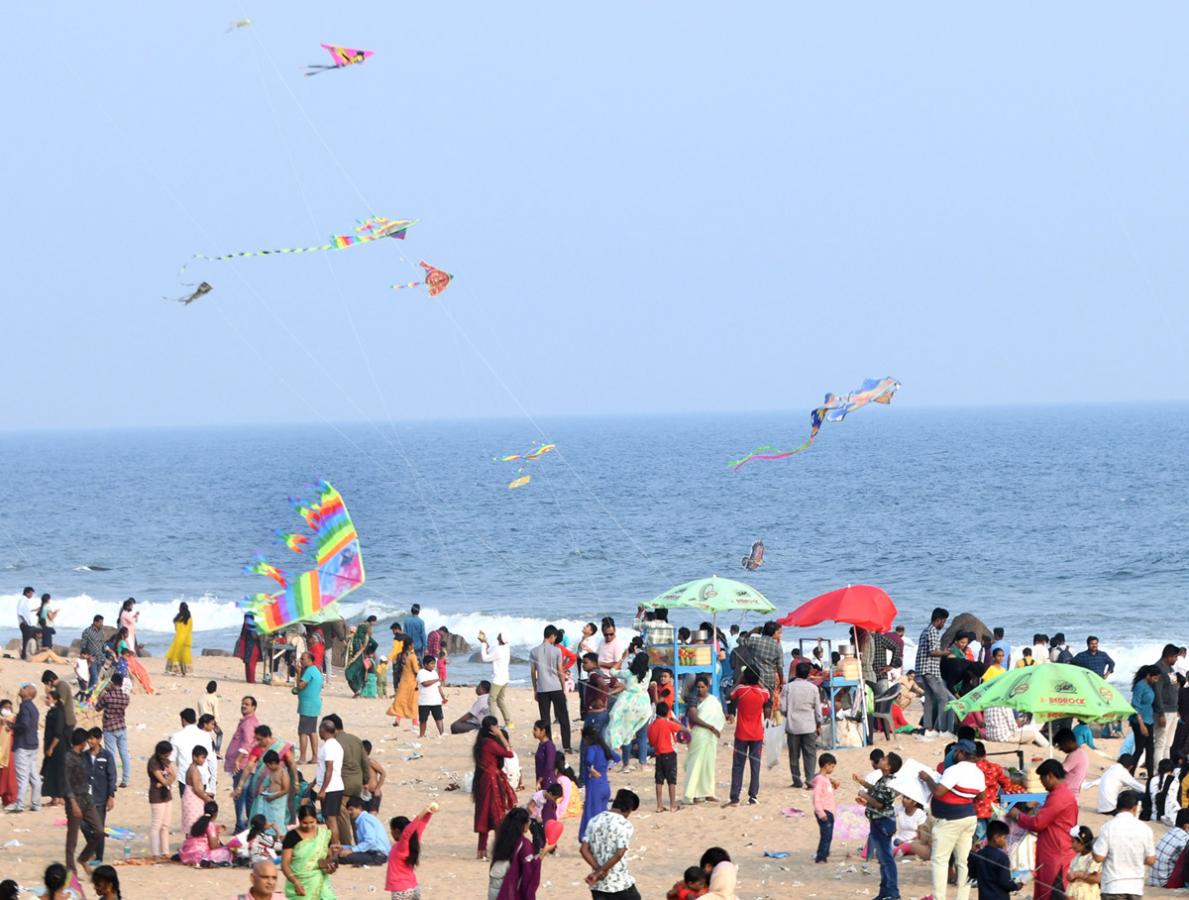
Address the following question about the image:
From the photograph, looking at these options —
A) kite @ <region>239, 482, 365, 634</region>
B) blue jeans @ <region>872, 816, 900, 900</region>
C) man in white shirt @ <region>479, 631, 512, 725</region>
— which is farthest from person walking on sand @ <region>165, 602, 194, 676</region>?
blue jeans @ <region>872, 816, 900, 900</region>

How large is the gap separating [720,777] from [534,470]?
126 meters

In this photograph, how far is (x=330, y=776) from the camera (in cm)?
1351

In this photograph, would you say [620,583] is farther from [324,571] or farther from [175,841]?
[175,841]

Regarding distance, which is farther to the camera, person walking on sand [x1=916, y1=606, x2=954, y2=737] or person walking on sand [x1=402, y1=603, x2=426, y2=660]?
person walking on sand [x1=402, y1=603, x2=426, y2=660]

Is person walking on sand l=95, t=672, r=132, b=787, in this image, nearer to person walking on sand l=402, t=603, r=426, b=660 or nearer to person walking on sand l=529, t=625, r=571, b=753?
person walking on sand l=529, t=625, r=571, b=753

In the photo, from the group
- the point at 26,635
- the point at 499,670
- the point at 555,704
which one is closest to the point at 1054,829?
the point at 555,704

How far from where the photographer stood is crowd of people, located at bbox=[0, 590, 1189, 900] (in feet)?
A: 35.7

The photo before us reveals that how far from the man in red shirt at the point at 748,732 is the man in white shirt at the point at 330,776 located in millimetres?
3937

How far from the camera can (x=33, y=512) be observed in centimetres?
9781

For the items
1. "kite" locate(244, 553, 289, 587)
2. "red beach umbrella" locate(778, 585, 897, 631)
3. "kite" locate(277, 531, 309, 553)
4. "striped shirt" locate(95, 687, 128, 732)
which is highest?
"kite" locate(277, 531, 309, 553)

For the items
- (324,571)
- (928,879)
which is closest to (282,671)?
(324,571)

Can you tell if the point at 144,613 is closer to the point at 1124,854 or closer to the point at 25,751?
the point at 25,751

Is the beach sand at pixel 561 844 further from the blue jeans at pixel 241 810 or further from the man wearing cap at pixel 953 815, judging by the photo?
the man wearing cap at pixel 953 815

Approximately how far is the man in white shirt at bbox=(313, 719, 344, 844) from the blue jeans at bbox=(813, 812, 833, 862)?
4.15m
